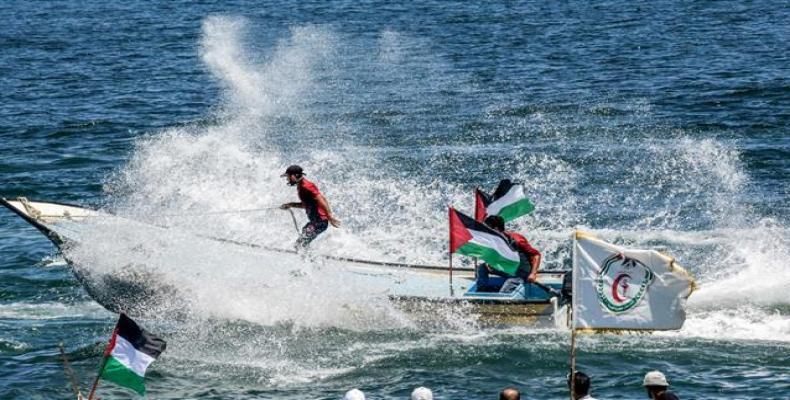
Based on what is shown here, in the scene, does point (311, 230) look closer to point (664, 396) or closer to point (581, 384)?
point (581, 384)

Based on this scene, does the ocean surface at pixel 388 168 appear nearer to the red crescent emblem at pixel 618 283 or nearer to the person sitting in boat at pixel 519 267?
the person sitting in boat at pixel 519 267

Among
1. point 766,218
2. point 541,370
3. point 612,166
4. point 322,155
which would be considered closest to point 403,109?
point 322,155

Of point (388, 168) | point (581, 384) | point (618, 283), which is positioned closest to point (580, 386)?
point (581, 384)

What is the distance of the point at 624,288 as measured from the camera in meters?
16.1

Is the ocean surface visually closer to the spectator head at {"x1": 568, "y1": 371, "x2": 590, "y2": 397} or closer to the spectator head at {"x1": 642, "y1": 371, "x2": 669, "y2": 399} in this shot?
the spectator head at {"x1": 568, "y1": 371, "x2": 590, "y2": 397}

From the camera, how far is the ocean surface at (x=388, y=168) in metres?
20.4

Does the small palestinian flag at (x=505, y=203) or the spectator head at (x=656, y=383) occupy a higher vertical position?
the small palestinian flag at (x=505, y=203)

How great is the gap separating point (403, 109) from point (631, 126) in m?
6.92

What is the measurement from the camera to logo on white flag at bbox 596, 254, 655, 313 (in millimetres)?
15945

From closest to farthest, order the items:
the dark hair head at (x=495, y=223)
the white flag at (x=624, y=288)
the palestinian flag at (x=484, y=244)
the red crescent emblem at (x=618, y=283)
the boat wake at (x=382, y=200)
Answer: the white flag at (x=624, y=288), the red crescent emblem at (x=618, y=283), the palestinian flag at (x=484, y=244), the dark hair head at (x=495, y=223), the boat wake at (x=382, y=200)

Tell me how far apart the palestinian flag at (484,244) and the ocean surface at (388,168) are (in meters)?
1.54

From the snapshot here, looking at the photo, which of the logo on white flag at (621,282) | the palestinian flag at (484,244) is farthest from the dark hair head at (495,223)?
the logo on white flag at (621,282)

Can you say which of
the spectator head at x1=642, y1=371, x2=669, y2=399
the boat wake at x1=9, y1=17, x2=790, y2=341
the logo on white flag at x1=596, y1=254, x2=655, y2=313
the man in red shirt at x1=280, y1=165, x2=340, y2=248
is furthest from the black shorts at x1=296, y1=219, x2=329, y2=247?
the spectator head at x1=642, y1=371, x2=669, y2=399

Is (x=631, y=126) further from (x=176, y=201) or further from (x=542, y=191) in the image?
(x=176, y=201)
